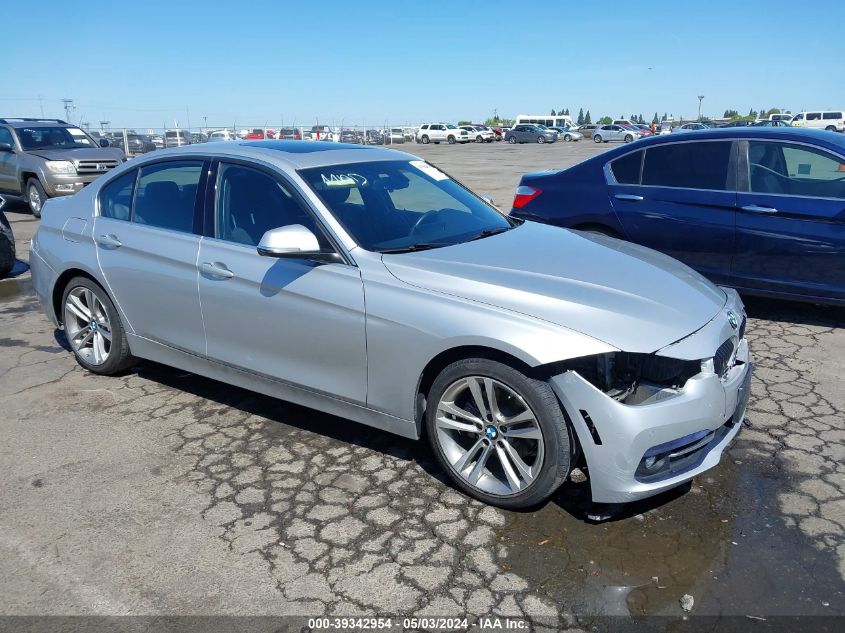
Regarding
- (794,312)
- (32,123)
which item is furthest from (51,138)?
(794,312)

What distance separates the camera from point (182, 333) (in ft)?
14.3

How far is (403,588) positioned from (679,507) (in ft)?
4.64

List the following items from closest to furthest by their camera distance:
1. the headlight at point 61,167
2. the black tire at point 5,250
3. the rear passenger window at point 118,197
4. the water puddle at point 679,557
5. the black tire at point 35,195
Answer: the water puddle at point 679,557, the rear passenger window at point 118,197, the black tire at point 5,250, the headlight at point 61,167, the black tire at point 35,195

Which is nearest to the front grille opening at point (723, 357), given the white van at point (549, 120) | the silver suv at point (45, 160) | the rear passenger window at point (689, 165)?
the rear passenger window at point (689, 165)

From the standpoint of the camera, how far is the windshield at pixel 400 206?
12.6 ft

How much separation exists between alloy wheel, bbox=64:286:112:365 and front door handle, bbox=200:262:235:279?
1205mm

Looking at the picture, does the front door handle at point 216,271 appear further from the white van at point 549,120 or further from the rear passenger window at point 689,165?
the white van at point 549,120

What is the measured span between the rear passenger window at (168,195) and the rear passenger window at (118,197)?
0.29 ft

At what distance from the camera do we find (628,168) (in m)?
6.59

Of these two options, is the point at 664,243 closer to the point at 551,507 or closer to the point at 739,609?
the point at 551,507

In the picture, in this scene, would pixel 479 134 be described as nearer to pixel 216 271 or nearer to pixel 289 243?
pixel 216 271

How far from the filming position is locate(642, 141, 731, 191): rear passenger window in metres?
6.10

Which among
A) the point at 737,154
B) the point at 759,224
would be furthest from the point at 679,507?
the point at 737,154

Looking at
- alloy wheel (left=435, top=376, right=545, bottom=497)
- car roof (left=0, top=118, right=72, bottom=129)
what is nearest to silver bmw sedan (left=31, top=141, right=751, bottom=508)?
alloy wheel (left=435, top=376, right=545, bottom=497)
